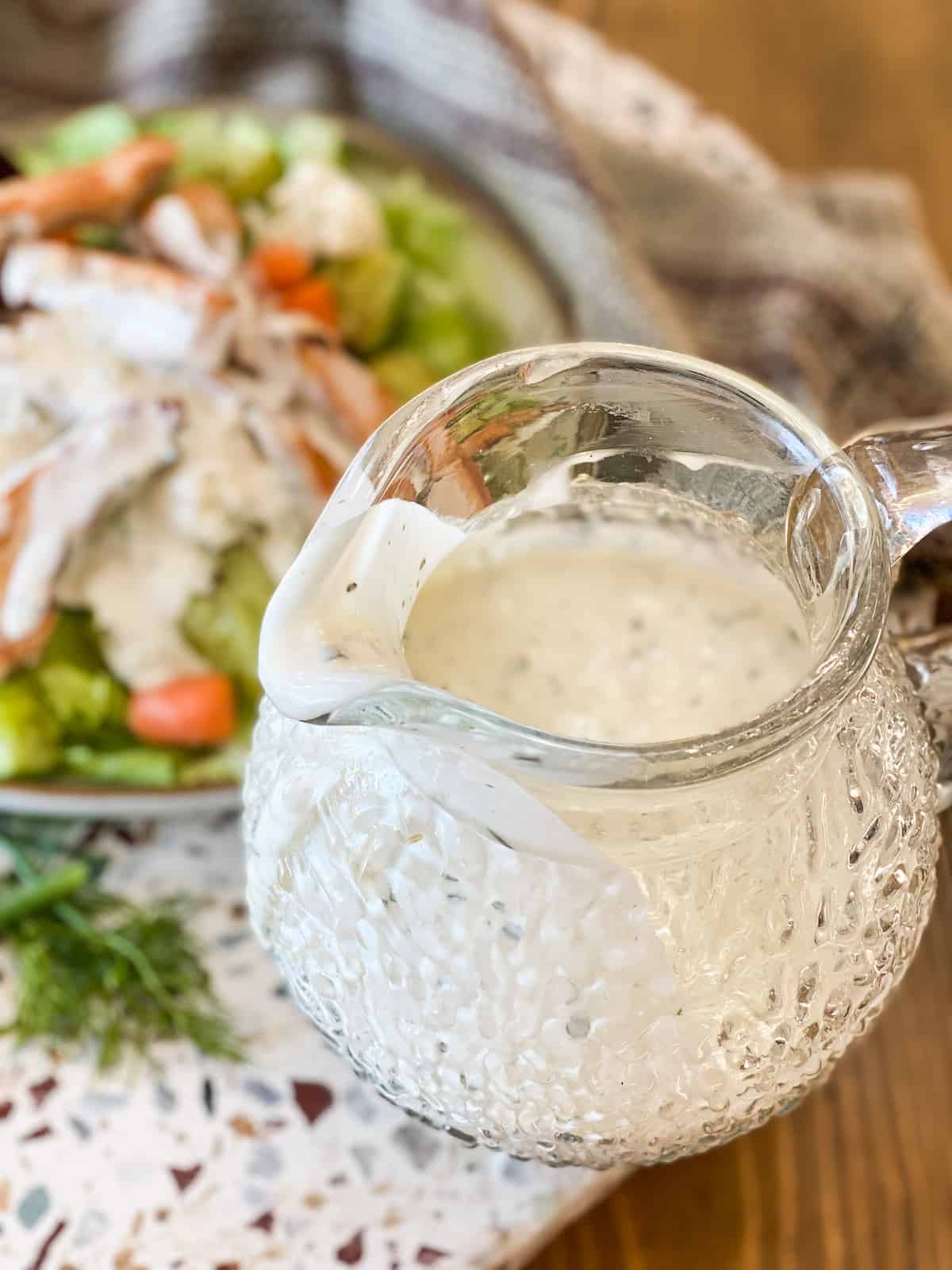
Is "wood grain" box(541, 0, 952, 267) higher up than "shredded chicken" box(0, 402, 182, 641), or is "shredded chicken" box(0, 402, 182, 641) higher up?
"wood grain" box(541, 0, 952, 267)

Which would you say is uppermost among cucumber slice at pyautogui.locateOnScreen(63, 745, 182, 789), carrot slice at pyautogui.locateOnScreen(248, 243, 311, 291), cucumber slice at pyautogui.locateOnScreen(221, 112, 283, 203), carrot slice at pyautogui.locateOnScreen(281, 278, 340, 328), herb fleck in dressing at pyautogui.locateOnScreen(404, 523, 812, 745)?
herb fleck in dressing at pyautogui.locateOnScreen(404, 523, 812, 745)

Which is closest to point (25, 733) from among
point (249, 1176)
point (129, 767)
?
point (129, 767)

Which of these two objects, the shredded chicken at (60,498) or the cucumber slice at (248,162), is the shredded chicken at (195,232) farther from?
the shredded chicken at (60,498)

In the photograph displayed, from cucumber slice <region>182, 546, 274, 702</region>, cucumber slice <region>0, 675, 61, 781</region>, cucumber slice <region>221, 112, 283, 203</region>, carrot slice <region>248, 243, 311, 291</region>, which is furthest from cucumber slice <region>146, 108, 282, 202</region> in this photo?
cucumber slice <region>0, 675, 61, 781</region>

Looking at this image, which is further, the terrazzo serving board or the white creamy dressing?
the white creamy dressing

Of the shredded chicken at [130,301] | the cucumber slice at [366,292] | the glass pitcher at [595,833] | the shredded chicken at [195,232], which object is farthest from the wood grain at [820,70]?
the glass pitcher at [595,833]

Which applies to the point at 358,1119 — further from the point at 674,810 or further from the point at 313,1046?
the point at 674,810

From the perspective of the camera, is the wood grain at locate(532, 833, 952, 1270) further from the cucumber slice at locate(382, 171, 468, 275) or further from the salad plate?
the cucumber slice at locate(382, 171, 468, 275)

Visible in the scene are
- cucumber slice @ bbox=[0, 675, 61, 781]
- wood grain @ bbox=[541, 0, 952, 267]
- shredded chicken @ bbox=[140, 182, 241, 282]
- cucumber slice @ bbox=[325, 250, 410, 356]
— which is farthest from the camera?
wood grain @ bbox=[541, 0, 952, 267]
